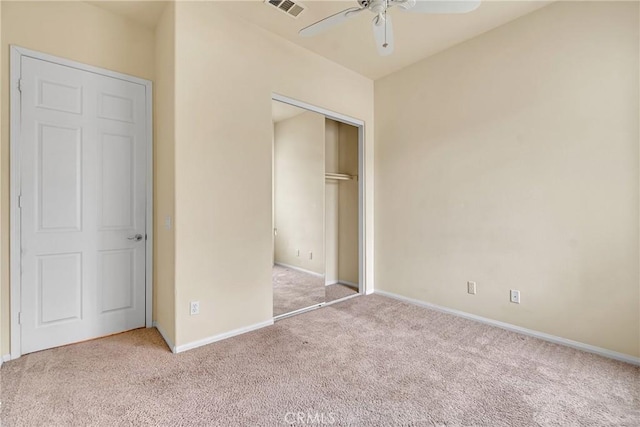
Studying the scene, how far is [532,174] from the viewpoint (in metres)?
2.57

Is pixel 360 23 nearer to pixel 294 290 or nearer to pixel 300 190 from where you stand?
pixel 300 190

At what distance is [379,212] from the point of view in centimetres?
385

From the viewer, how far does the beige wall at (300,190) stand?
122 inches

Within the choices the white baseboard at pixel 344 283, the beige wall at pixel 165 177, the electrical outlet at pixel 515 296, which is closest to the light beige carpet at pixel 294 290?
the white baseboard at pixel 344 283

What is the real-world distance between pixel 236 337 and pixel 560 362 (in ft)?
8.31

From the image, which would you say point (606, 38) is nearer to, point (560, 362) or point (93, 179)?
point (560, 362)

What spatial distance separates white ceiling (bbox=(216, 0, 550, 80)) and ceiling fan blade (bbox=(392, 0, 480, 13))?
0.90m

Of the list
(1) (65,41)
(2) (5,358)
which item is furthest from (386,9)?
(2) (5,358)

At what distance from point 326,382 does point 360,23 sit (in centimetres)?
297

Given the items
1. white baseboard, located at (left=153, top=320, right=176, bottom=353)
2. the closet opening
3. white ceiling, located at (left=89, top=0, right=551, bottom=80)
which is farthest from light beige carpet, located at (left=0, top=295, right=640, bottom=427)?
white ceiling, located at (left=89, top=0, right=551, bottom=80)

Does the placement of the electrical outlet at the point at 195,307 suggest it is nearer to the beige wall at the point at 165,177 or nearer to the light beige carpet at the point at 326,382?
the beige wall at the point at 165,177

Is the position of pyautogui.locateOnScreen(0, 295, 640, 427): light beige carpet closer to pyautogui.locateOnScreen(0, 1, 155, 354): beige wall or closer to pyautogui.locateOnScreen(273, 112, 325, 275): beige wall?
pyautogui.locateOnScreen(0, 1, 155, 354): beige wall

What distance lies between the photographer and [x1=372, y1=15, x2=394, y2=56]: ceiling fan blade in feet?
6.15

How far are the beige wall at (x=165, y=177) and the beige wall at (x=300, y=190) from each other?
97 cm
